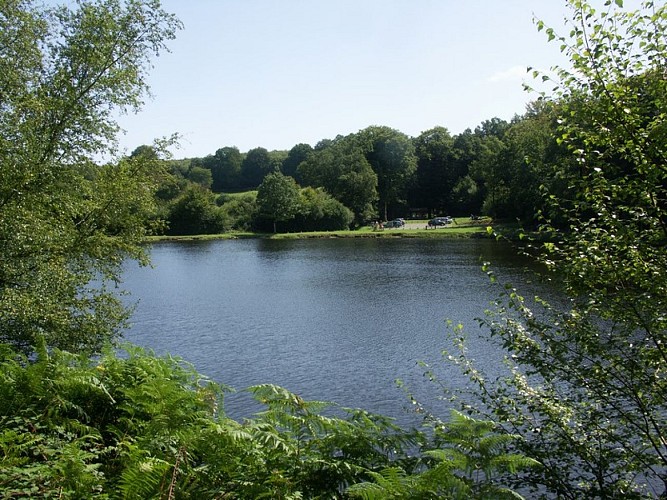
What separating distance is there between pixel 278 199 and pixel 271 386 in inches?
3635

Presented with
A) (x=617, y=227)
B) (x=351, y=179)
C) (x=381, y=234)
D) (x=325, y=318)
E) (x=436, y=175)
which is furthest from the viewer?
(x=436, y=175)

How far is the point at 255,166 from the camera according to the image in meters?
172

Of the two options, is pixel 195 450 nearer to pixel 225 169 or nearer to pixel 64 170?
pixel 64 170

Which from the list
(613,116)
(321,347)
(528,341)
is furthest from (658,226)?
(321,347)

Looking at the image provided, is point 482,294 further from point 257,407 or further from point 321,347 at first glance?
point 257,407

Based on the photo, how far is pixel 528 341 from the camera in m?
7.91

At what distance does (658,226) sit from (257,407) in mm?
12908

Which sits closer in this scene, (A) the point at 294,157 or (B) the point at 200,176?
(B) the point at 200,176

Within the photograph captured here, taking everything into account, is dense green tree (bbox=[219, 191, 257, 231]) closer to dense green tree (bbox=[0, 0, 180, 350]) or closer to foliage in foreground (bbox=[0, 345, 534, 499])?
dense green tree (bbox=[0, 0, 180, 350])

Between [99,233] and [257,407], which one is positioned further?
[257,407]

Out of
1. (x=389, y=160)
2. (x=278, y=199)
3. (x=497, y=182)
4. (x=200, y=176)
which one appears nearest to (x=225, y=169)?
(x=200, y=176)

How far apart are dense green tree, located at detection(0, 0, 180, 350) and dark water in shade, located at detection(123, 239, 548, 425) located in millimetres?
5669

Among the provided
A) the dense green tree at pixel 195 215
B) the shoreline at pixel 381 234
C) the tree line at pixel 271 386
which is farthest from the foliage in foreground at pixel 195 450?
the dense green tree at pixel 195 215

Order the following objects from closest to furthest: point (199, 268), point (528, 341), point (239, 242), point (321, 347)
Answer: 1. point (528, 341)
2. point (321, 347)
3. point (199, 268)
4. point (239, 242)
